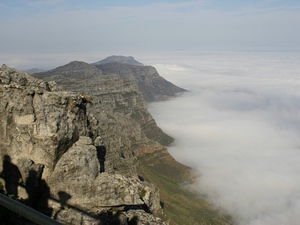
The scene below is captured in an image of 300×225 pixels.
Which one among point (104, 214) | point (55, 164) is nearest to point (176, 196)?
point (55, 164)

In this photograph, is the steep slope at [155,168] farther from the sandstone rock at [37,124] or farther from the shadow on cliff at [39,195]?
the shadow on cliff at [39,195]

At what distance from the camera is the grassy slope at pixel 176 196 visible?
3969 inches

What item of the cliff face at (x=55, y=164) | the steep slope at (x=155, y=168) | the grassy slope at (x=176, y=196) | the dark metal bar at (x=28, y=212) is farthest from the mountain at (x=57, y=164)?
the grassy slope at (x=176, y=196)

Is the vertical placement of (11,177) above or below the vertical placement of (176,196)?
above

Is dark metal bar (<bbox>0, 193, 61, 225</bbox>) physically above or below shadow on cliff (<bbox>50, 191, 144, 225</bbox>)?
above

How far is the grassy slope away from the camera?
3969 inches

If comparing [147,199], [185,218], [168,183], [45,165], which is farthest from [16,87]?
[168,183]

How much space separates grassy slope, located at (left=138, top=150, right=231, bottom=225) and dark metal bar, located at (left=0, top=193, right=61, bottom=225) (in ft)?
264

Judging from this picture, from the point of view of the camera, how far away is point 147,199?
110 ft

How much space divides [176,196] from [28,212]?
11613cm

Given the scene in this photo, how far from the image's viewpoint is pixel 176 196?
116625mm

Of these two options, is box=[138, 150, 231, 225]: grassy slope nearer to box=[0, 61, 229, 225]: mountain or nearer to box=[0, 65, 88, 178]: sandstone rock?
box=[0, 61, 229, 225]: mountain

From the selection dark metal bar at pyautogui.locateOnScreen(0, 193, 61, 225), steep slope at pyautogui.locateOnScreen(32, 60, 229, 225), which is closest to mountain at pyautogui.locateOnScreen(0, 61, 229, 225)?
steep slope at pyautogui.locateOnScreen(32, 60, 229, 225)

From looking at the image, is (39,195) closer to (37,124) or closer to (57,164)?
(57,164)
